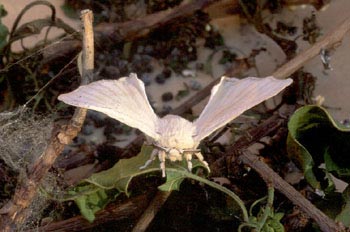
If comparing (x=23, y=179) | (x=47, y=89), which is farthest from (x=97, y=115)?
(x=23, y=179)

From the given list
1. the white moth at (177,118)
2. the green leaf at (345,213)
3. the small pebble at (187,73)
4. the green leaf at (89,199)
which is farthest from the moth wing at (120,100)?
the small pebble at (187,73)

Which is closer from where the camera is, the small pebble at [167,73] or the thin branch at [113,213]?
the thin branch at [113,213]

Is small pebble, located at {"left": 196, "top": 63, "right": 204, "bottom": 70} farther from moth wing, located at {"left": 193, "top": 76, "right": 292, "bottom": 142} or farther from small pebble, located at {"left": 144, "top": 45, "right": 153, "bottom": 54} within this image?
moth wing, located at {"left": 193, "top": 76, "right": 292, "bottom": 142}

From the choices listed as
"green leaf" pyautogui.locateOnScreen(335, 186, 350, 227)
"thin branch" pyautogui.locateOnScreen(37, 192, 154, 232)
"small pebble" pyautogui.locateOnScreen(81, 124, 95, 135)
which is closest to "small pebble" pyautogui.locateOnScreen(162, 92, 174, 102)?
"small pebble" pyautogui.locateOnScreen(81, 124, 95, 135)

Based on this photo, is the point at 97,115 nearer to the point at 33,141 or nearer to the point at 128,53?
the point at 128,53

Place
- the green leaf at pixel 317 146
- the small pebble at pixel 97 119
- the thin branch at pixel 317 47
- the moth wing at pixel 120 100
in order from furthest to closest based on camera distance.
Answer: the small pebble at pixel 97 119
the thin branch at pixel 317 47
the green leaf at pixel 317 146
the moth wing at pixel 120 100

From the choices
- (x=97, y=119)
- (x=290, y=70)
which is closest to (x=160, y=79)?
(x=97, y=119)

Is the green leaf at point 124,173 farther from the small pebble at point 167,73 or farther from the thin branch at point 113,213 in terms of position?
the small pebble at point 167,73
